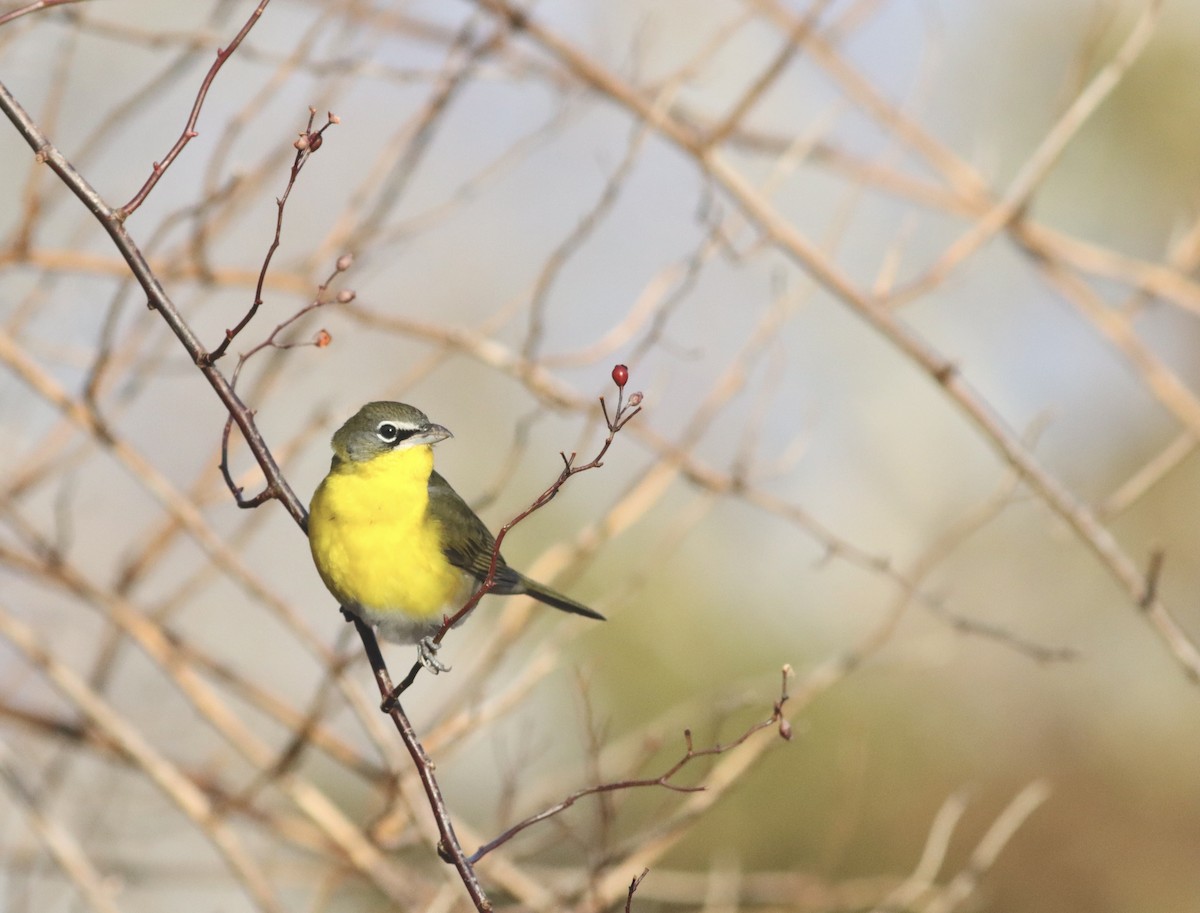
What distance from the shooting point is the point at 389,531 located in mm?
3426

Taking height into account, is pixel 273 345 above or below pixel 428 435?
below

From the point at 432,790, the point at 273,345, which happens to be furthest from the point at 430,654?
the point at 273,345

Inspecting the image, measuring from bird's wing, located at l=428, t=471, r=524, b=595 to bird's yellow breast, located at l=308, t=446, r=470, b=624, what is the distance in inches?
1.9

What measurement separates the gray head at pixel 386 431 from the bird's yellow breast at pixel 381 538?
1.0 inches

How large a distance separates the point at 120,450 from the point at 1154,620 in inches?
124

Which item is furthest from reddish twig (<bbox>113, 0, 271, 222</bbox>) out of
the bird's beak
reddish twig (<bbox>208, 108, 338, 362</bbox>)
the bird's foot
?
the bird's foot

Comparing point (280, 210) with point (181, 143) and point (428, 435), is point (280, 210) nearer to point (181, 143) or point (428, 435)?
point (181, 143)

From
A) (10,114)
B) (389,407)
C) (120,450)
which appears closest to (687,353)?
(389,407)

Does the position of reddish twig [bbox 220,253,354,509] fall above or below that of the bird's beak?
below

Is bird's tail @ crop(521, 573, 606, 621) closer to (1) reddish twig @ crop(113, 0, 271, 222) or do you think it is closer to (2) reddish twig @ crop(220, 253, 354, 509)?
(2) reddish twig @ crop(220, 253, 354, 509)

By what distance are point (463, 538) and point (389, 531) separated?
10.9 inches

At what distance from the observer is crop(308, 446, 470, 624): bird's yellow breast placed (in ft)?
10.9

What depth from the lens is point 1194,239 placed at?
16.2 ft

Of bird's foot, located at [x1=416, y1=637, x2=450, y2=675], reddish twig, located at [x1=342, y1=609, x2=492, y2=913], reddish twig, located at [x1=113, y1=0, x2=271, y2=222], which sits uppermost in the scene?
reddish twig, located at [x1=113, y1=0, x2=271, y2=222]
